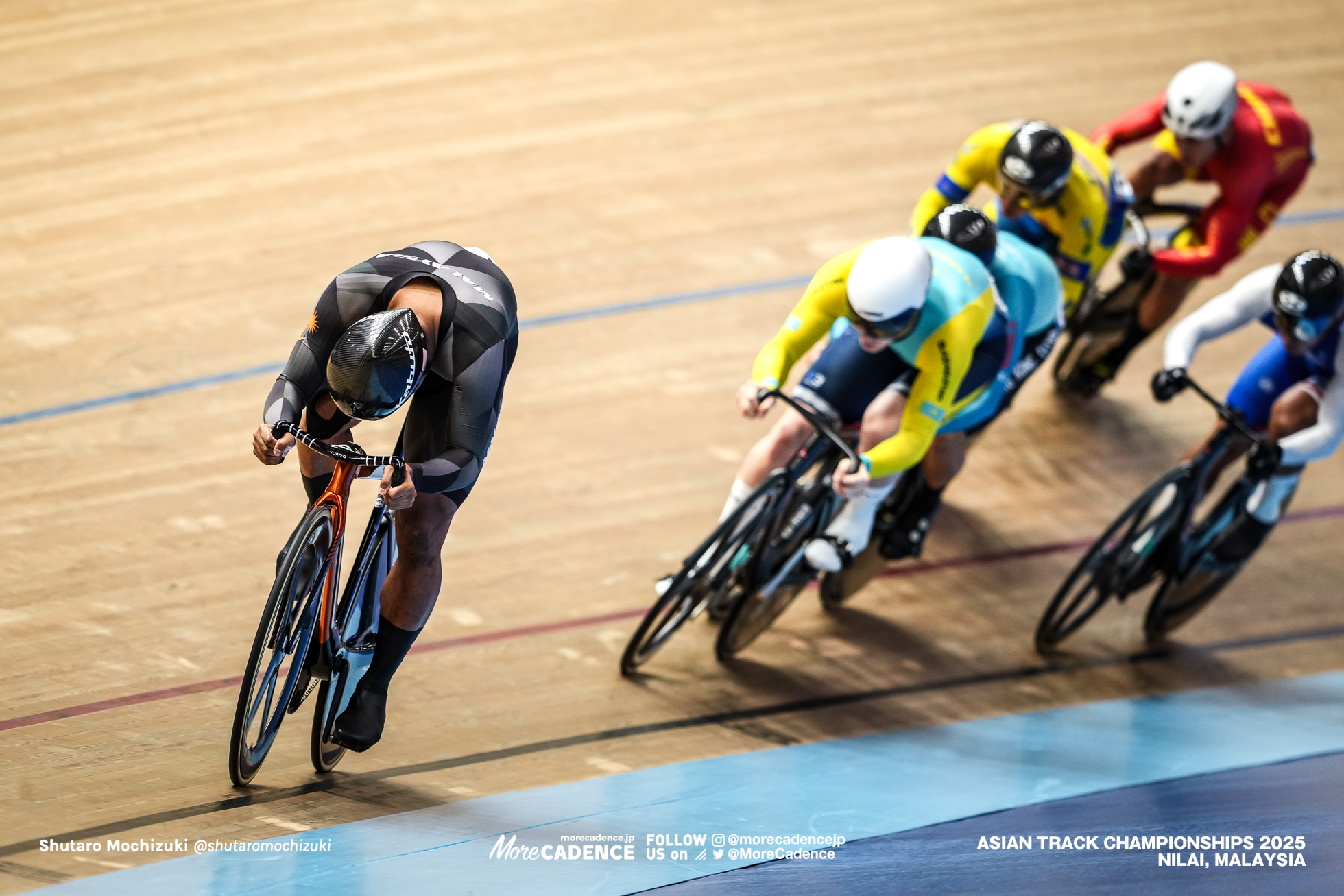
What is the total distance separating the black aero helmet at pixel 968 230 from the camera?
3828 mm

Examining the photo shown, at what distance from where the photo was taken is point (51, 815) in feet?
9.75

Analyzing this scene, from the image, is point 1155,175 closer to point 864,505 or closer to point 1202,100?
point 1202,100

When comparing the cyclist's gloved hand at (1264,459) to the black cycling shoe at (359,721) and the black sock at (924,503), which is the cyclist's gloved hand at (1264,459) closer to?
the black sock at (924,503)

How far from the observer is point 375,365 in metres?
2.54

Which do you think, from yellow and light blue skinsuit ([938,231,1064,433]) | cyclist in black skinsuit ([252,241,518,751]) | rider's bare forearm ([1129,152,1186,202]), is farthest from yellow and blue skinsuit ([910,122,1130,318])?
cyclist in black skinsuit ([252,241,518,751])

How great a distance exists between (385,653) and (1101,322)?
320cm

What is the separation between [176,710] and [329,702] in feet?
1.86

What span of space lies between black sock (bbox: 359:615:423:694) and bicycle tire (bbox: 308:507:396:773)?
16 millimetres

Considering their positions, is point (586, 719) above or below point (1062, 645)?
above

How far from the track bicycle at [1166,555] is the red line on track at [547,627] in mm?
197

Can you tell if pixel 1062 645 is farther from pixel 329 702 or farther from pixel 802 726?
pixel 329 702

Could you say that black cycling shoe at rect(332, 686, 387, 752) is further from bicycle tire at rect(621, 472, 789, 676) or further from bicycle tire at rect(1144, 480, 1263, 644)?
bicycle tire at rect(1144, 480, 1263, 644)

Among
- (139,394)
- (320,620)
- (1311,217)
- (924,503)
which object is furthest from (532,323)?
(1311,217)

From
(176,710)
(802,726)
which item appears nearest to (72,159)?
(176,710)
